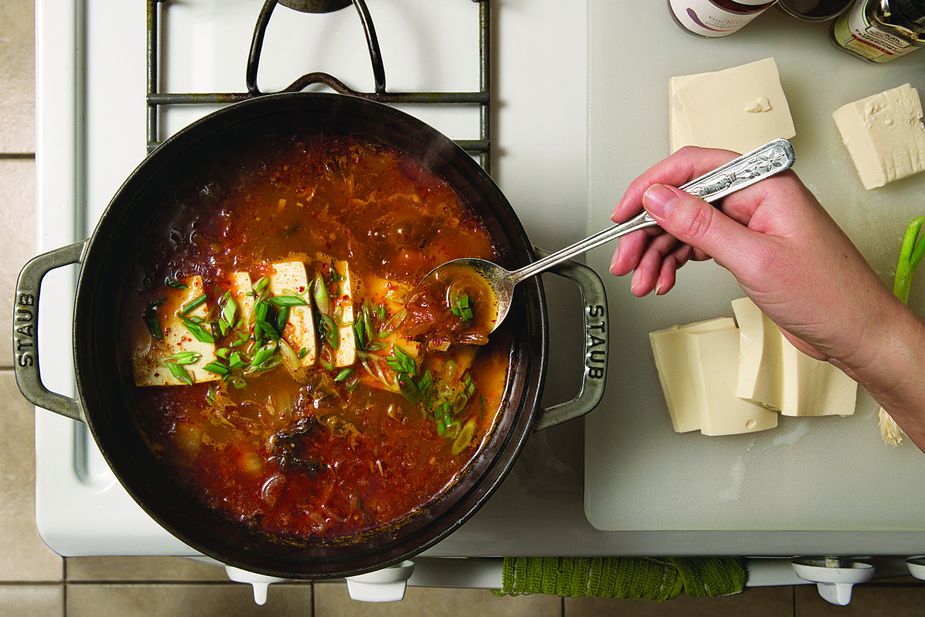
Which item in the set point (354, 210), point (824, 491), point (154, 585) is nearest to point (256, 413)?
point (354, 210)

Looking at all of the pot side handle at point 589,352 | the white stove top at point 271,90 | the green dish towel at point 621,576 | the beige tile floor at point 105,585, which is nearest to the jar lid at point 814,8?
the white stove top at point 271,90

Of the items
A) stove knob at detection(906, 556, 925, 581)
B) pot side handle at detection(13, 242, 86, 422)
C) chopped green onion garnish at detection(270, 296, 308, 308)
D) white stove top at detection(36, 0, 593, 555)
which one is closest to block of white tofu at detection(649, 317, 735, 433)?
white stove top at detection(36, 0, 593, 555)

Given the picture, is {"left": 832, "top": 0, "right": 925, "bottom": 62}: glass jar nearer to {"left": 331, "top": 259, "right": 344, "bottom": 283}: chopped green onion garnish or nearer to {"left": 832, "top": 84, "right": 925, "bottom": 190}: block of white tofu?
{"left": 832, "top": 84, "right": 925, "bottom": 190}: block of white tofu

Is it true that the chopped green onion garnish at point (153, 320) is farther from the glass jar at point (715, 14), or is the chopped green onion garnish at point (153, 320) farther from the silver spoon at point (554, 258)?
the glass jar at point (715, 14)

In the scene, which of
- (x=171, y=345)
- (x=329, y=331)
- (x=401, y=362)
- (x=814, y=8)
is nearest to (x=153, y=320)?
(x=171, y=345)

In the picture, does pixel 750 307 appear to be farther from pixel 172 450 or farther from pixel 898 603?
pixel 898 603

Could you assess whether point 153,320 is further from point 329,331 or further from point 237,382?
point 329,331
